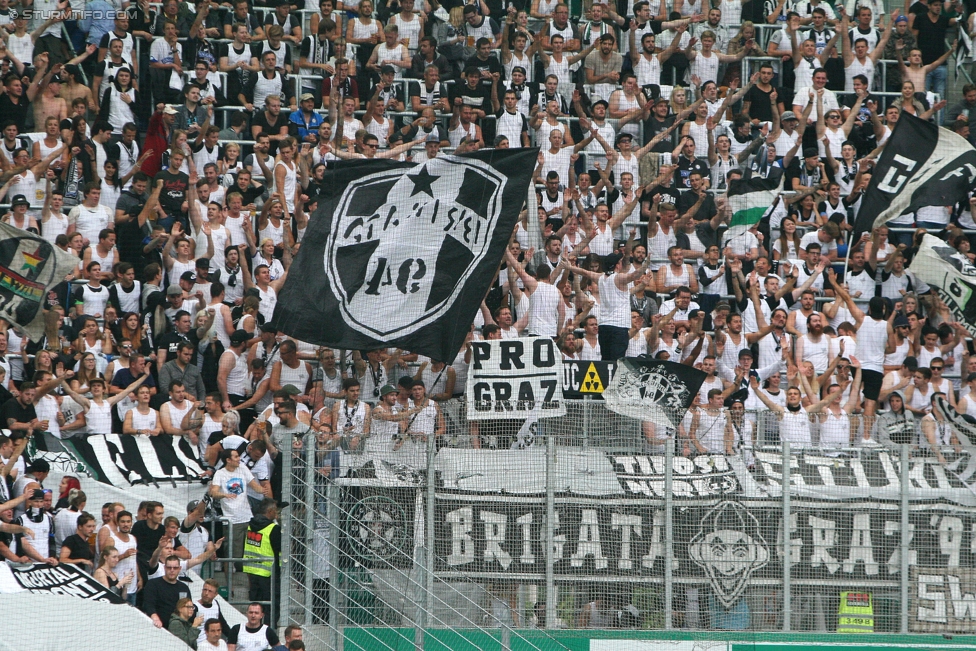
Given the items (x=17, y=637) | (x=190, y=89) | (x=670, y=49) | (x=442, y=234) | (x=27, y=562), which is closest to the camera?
(x=17, y=637)

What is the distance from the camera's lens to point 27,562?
13555 mm

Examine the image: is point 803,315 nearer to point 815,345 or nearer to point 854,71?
point 815,345

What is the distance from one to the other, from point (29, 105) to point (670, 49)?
8.70 metres

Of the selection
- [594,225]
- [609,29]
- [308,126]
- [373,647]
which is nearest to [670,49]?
[609,29]

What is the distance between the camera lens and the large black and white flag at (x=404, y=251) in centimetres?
1476

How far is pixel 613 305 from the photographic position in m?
16.9

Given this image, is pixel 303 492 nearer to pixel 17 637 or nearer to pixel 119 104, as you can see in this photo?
pixel 17 637

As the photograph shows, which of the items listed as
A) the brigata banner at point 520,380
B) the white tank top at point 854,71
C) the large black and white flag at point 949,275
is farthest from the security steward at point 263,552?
the white tank top at point 854,71

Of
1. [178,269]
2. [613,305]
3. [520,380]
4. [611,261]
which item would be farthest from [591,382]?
[178,269]

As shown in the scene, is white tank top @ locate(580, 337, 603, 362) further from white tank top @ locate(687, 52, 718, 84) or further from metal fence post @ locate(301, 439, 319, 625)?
white tank top @ locate(687, 52, 718, 84)

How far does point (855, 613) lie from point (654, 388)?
2.84m

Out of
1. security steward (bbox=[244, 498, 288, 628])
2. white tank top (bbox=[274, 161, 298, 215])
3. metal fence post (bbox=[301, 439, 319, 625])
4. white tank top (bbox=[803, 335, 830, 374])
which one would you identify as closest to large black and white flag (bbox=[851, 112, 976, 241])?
white tank top (bbox=[803, 335, 830, 374])

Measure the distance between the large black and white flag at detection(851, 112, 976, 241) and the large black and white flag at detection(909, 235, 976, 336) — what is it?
689mm

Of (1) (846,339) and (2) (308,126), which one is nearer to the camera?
(1) (846,339)
